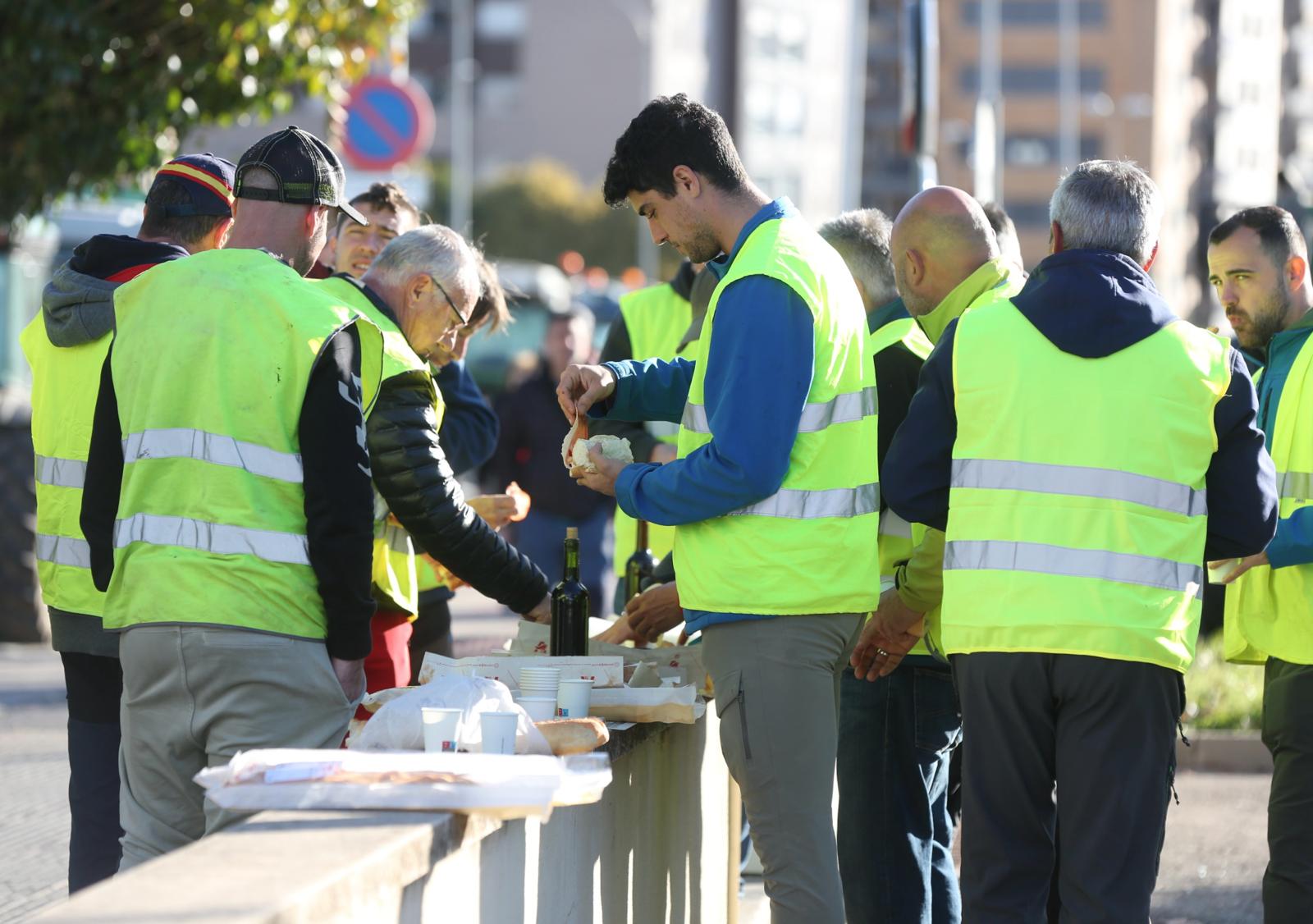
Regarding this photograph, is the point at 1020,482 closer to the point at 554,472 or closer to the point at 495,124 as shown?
the point at 554,472

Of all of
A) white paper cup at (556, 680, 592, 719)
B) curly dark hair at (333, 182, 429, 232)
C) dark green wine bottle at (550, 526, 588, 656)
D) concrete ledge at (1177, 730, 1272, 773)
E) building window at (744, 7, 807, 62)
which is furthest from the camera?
building window at (744, 7, 807, 62)

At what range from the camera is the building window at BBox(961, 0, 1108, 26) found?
10819cm

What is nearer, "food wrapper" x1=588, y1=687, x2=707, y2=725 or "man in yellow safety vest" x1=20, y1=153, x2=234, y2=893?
"food wrapper" x1=588, y1=687, x2=707, y2=725

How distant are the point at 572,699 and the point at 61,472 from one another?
1.57m

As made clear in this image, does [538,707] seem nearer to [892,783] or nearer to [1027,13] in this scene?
[892,783]

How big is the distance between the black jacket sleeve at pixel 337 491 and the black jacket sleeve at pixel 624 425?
2.71m

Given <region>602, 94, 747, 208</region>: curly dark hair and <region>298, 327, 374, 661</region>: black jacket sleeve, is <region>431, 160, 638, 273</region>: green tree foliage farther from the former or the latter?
<region>298, 327, 374, 661</region>: black jacket sleeve

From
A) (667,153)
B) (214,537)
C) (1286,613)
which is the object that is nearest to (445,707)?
(214,537)

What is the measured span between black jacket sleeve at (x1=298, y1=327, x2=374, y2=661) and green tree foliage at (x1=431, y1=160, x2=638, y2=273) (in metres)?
58.9

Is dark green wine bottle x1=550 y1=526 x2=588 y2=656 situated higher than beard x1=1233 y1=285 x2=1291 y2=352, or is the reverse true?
beard x1=1233 y1=285 x2=1291 y2=352

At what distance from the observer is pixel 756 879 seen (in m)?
6.60

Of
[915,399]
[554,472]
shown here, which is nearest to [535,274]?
[554,472]

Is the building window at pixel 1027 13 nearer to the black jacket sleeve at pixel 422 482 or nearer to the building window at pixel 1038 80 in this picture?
the building window at pixel 1038 80

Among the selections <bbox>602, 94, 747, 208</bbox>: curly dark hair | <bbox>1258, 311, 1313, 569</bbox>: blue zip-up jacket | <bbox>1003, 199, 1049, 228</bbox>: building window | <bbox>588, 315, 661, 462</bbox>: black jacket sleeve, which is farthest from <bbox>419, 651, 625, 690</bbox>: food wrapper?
<bbox>1003, 199, 1049, 228</bbox>: building window
